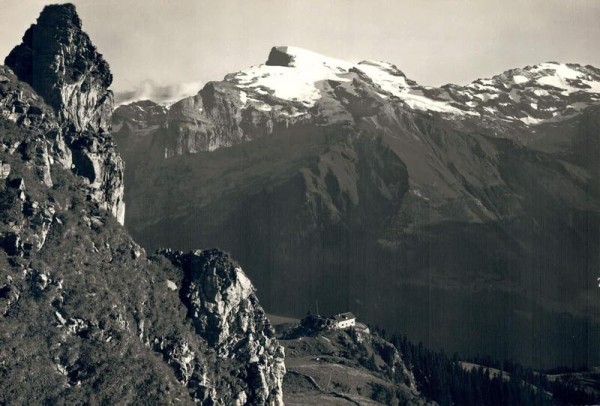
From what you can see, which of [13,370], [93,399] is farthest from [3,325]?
[93,399]

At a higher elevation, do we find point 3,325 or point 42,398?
point 3,325

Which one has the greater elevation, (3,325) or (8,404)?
(3,325)

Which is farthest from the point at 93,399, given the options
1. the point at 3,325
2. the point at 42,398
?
the point at 3,325

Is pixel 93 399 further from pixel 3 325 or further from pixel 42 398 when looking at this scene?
pixel 3 325

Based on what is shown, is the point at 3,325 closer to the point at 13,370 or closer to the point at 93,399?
the point at 13,370

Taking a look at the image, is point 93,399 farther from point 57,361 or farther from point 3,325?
point 3,325

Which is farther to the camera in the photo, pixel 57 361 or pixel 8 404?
pixel 57 361
